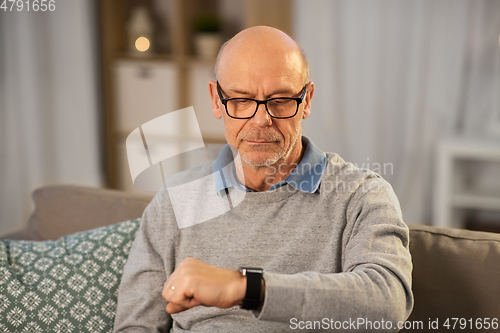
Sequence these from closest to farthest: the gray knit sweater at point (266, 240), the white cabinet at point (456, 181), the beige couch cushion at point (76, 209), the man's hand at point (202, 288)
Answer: the man's hand at point (202, 288), the gray knit sweater at point (266, 240), the beige couch cushion at point (76, 209), the white cabinet at point (456, 181)

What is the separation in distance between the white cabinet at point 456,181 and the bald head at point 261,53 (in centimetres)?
169

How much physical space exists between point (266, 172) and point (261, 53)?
0.28 m

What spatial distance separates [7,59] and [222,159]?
207 cm

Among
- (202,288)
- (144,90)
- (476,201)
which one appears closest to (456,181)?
(476,201)

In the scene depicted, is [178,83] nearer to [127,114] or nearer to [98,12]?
[127,114]

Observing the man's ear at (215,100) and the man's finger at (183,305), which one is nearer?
the man's finger at (183,305)

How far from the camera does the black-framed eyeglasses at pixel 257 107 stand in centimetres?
110

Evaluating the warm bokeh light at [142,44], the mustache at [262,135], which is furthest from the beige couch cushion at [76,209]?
the warm bokeh light at [142,44]

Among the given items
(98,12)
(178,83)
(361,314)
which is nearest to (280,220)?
(361,314)

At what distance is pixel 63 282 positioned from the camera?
1233 mm

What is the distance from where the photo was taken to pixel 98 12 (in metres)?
3.13

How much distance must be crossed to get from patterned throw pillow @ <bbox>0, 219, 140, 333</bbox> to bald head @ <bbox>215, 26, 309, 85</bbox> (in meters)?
0.55

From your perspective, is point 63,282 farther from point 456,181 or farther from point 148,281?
point 456,181

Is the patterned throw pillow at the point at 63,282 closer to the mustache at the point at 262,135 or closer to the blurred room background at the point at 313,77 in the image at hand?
the mustache at the point at 262,135
